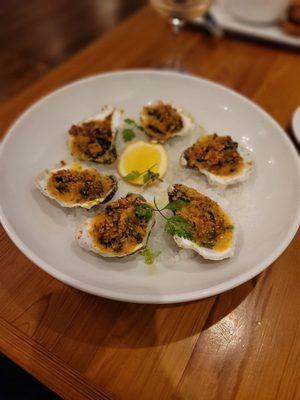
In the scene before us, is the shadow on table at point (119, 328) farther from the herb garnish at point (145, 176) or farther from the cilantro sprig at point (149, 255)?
the herb garnish at point (145, 176)

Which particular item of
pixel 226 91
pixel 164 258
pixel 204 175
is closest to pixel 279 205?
pixel 204 175

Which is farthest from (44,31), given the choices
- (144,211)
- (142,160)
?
(144,211)

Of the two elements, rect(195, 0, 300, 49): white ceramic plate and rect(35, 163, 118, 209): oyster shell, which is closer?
rect(35, 163, 118, 209): oyster shell

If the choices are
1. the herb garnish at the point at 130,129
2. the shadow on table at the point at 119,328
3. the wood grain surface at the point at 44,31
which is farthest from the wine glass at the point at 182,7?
the shadow on table at the point at 119,328

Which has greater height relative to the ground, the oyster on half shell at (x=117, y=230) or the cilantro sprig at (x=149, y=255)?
the oyster on half shell at (x=117, y=230)

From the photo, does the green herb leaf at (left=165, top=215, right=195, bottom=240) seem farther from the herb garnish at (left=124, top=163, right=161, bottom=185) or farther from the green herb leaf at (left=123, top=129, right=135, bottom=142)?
the green herb leaf at (left=123, top=129, right=135, bottom=142)

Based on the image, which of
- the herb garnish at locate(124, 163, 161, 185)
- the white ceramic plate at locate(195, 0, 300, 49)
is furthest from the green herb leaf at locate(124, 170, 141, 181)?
the white ceramic plate at locate(195, 0, 300, 49)
